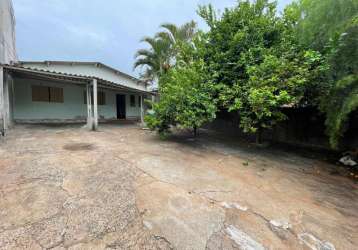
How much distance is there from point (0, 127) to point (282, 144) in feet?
34.4

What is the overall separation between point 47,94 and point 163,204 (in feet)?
33.7

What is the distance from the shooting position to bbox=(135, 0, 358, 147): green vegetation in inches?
165

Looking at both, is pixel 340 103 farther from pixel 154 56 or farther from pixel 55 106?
pixel 55 106

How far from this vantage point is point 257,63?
19.6ft

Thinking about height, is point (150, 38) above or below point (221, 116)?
above

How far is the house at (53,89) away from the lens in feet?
25.3

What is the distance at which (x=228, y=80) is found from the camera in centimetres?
647

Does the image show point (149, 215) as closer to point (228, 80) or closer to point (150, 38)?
point (228, 80)

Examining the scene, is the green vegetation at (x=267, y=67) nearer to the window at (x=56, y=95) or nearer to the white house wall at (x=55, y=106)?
the white house wall at (x=55, y=106)

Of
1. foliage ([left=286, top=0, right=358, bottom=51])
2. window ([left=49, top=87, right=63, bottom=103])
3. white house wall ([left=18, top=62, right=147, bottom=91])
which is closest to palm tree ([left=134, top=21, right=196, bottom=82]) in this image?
white house wall ([left=18, top=62, right=147, bottom=91])

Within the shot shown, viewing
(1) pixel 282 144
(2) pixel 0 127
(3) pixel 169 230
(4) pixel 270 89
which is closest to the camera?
(3) pixel 169 230

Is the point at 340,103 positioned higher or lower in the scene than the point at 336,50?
lower

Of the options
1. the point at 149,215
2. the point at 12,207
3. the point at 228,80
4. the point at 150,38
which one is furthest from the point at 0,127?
the point at 150,38

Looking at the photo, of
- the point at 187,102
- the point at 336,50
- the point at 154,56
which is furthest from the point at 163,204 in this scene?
the point at 154,56
